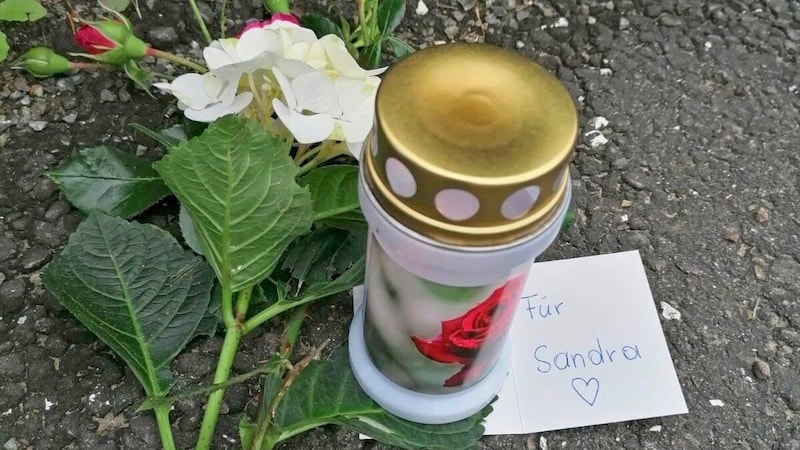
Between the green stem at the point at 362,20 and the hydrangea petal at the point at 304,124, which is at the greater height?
the hydrangea petal at the point at 304,124

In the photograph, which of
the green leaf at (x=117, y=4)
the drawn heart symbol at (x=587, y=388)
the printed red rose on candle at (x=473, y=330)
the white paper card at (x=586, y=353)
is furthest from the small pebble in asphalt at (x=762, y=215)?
the green leaf at (x=117, y=4)

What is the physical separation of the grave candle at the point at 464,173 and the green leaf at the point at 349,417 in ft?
0.41

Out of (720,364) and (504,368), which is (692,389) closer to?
(720,364)

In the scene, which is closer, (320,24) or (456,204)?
(456,204)

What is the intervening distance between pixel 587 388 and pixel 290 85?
382 millimetres

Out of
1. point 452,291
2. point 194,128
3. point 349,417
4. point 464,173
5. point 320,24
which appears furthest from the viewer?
point 320,24

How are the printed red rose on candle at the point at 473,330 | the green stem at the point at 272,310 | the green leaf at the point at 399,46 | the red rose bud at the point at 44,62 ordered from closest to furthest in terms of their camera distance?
the printed red rose on candle at the point at 473,330 → the green stem at the point at 272,310 → the red rose bud at the point at 44,62 → the green leaf at the point at 399,46

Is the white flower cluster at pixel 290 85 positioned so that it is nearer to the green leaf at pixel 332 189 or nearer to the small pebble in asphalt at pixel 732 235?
the green leaf at pixel 332 189

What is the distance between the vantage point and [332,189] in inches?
26.9

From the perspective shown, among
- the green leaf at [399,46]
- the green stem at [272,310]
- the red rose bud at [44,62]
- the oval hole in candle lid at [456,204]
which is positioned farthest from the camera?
the green leaf at [399,46]

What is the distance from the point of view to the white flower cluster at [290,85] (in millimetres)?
619

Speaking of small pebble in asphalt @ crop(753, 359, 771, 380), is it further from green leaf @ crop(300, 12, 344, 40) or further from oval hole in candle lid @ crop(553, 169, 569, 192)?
green leaf @ crop(300, 12, 344, 40)

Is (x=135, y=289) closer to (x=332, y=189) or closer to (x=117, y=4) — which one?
(x=332, y=189)

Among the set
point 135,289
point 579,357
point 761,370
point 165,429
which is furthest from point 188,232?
point 761,370
